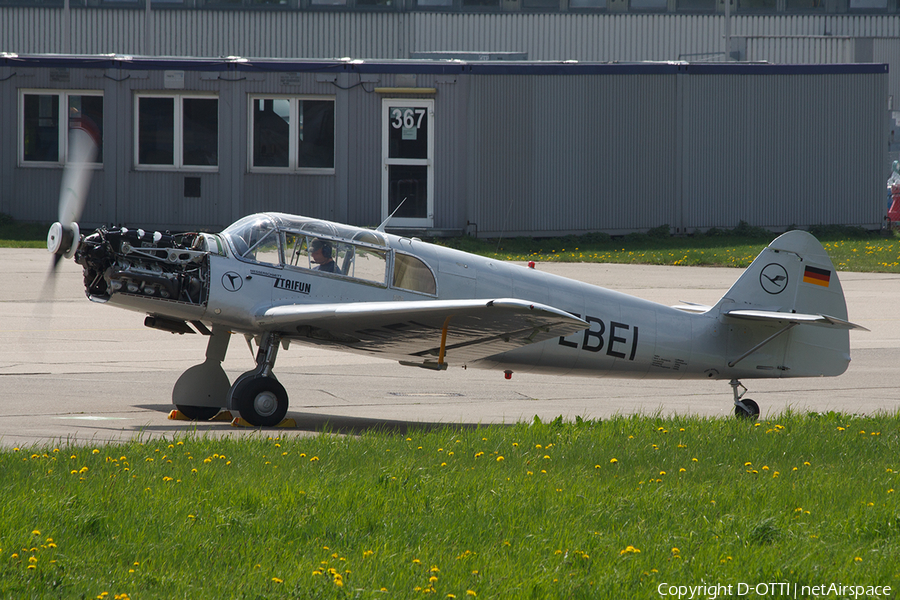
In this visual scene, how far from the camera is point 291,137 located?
87.0ft

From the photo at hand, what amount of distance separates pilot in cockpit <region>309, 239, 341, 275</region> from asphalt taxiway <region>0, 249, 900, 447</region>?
1.56 meters

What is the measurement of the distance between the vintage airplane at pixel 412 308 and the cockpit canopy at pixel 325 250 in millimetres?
13

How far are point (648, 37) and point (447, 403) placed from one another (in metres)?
31.1

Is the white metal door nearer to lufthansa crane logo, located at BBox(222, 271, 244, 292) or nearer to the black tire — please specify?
the black tire

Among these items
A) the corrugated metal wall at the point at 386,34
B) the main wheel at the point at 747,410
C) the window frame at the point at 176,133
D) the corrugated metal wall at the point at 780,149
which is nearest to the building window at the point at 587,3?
the corrugated metal wall at the point at 386,34

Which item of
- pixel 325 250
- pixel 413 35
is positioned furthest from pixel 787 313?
pixel 413 35

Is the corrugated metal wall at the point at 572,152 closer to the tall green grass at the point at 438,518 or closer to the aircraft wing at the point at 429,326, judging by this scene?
the aircraft wing at the point at 429,326

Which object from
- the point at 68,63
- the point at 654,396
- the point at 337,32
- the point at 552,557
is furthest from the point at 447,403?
the point at 337,32

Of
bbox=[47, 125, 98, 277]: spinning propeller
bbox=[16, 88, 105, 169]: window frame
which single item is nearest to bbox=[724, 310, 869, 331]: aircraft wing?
bbox=[47, 125, 98, 277]: spinning propeller

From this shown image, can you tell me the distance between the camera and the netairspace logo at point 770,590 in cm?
474

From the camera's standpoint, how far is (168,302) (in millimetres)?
9508

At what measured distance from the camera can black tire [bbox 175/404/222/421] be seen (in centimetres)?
1026

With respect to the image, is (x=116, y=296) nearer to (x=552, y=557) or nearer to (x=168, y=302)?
(x=168, y=302)

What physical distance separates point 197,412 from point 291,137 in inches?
676
